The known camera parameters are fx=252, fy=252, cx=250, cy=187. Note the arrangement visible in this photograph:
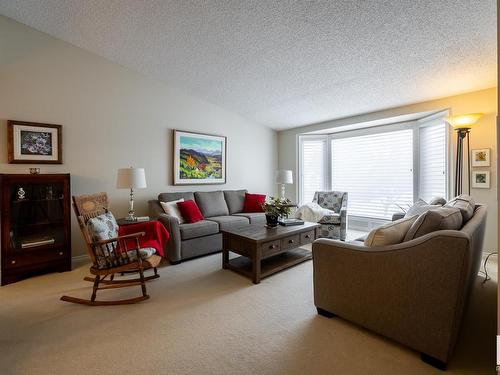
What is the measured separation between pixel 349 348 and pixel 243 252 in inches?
57.8

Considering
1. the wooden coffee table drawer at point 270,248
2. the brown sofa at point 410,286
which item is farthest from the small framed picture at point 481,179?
the wooden coffee table drawer at point 270,248

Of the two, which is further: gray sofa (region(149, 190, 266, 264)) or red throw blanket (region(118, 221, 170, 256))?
gray sofa (region(149, 190, 266, 264))

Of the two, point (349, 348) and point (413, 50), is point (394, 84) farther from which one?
point (349, 348)

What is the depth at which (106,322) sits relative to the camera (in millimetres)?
2025

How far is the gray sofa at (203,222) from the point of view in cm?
336

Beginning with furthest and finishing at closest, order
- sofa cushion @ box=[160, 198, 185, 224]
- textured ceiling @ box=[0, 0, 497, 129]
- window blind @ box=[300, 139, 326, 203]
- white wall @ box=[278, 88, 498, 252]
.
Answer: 1. window blind @ box=[300, 139, 326, 203]
2. sofa cushion @ box=[160, 198, 185, 224]
3. white wall @ box=[278, 88, 498, 252]
4. textured ceiling @ box=[0, 0, 497, 129]

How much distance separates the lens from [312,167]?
19.3 feet

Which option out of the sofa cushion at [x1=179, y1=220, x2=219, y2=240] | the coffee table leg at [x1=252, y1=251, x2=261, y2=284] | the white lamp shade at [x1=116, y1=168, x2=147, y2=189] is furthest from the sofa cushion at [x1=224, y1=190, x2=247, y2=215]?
the coffee table leg at [x1=252, y1=251, x2=261, y2=284]

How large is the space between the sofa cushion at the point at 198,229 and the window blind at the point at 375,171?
10.3 ft

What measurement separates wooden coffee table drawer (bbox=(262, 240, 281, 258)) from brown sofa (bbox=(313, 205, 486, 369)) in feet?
2.99

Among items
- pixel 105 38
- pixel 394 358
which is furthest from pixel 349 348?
pixel 105 38

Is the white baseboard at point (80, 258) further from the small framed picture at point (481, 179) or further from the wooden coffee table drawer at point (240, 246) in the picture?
the small framed picture at point (481, 179)

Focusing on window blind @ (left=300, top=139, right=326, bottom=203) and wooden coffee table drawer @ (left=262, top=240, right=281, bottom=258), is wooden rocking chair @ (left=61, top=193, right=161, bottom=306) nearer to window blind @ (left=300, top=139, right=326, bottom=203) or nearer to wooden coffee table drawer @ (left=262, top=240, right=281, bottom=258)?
wooden coffee table drawer @ (left=262, top=240, right=281, bottom=258)

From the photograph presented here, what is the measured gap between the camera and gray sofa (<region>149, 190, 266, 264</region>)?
336cm
